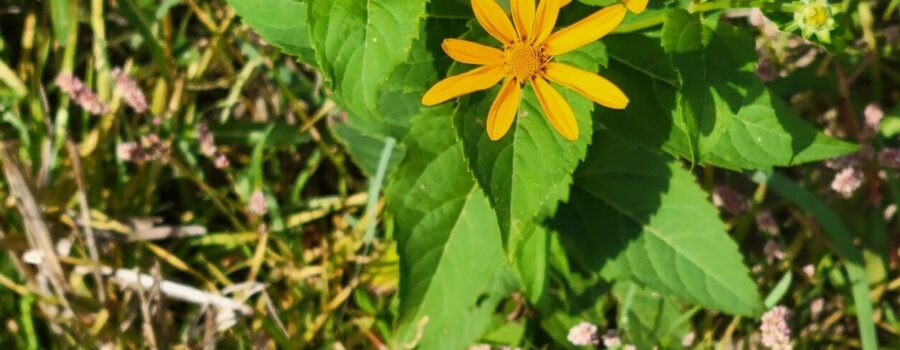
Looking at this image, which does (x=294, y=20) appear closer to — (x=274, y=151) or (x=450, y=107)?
(x=450, y=107)

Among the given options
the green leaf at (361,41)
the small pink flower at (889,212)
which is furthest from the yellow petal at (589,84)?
the small pink flower at (889,212)

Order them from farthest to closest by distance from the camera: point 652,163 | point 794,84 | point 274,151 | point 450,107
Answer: point 274,151
point 794,84
point 652,163
point 450,107

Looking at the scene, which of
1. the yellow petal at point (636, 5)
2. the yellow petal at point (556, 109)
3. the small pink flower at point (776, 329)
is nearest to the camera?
the yellow petal at point (636, 5)

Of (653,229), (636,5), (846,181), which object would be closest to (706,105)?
(636,5)

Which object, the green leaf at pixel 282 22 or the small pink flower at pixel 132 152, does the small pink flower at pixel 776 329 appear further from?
the small pink flower at pixel 132 152

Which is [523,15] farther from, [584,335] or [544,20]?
[584,335]

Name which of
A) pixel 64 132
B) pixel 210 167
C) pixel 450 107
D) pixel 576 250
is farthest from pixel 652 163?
pixel 64 132
